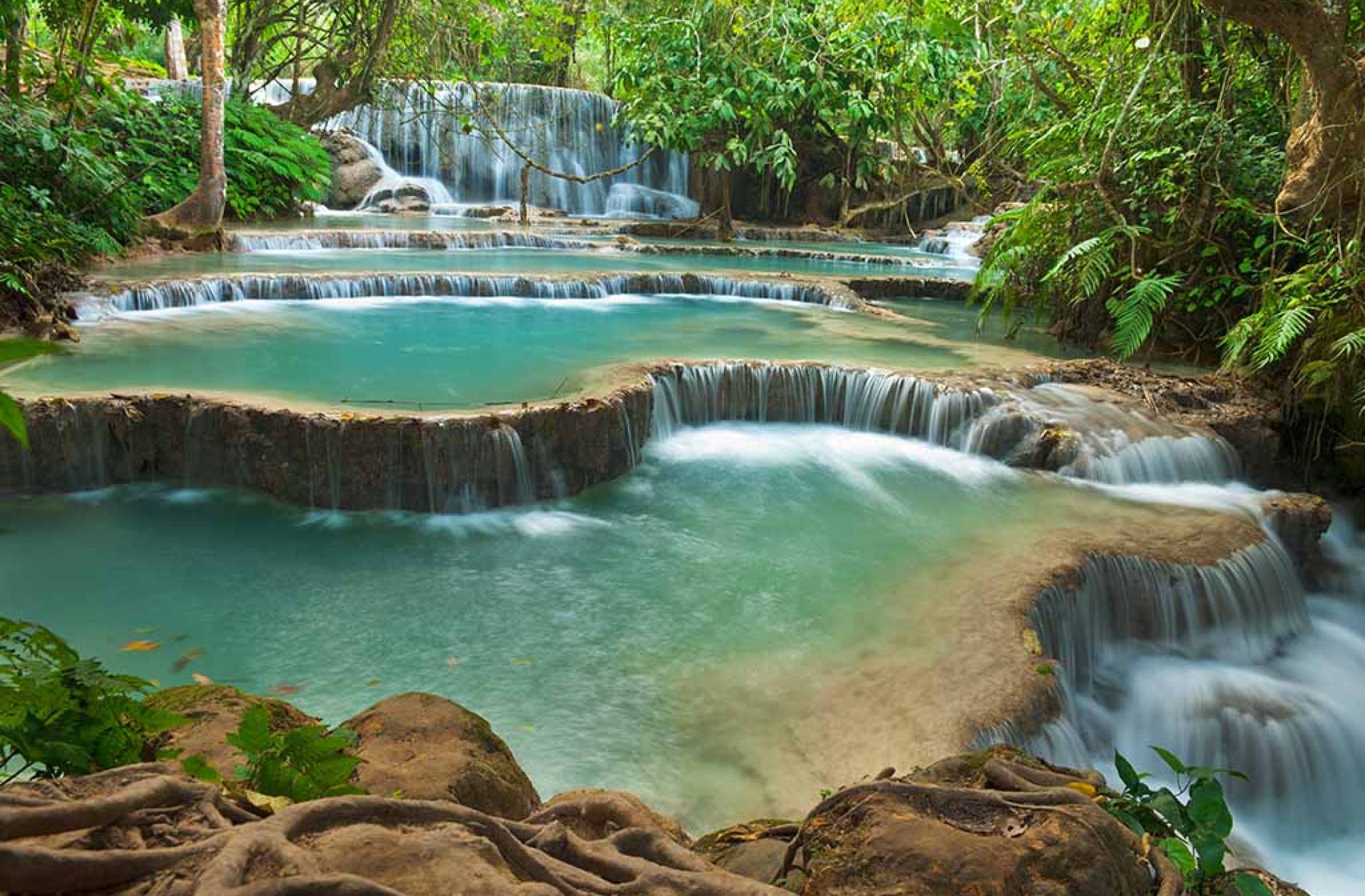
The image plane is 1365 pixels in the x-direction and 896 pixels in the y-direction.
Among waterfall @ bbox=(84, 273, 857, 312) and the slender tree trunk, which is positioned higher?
the slender tree trunk

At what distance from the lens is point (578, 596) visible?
5.07 meters

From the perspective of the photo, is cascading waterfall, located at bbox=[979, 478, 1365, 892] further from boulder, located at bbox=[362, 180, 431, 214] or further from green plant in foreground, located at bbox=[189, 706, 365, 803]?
boulder, located at bbox=[362, 180, 431, 214]

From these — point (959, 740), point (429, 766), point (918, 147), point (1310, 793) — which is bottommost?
point (1310, 793)

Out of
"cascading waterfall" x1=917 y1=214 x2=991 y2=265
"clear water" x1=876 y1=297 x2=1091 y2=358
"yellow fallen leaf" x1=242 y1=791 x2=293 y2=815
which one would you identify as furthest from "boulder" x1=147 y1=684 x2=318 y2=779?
"cascading waterfall" x1=917 y1=214 x2=991 y2=265

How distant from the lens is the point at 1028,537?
5.66m

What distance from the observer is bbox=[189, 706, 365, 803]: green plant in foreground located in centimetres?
186

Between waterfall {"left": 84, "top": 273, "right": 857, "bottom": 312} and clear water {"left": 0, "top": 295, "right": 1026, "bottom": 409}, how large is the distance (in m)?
0.16

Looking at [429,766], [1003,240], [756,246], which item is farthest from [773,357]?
[756,246]

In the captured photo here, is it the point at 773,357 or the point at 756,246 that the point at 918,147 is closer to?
the point at 756,246

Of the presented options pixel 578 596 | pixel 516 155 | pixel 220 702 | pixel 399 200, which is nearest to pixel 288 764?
pixel 220 702

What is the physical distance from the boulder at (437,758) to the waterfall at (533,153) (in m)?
20.0

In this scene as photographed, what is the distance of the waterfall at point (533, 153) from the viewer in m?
22.0

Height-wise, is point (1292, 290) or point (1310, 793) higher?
point (1292, 290)

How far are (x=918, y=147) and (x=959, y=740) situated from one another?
2355 cm
